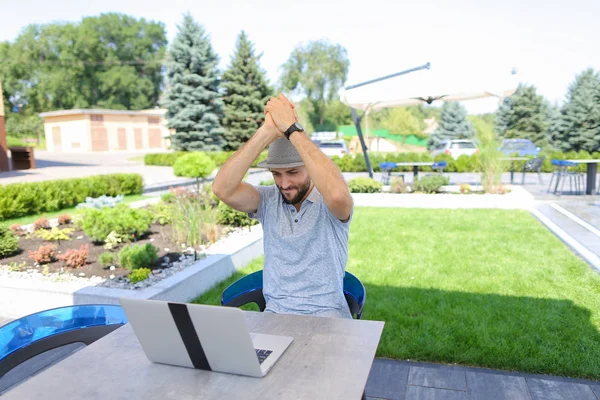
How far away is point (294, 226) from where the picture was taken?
2445 mm

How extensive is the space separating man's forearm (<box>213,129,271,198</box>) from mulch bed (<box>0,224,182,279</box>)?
2.86m

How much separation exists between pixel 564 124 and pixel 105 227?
28.6 metres

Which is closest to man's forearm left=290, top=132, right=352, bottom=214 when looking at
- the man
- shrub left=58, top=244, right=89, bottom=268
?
the man

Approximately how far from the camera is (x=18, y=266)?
5125 millimetres

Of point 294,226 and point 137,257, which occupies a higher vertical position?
point 294,226

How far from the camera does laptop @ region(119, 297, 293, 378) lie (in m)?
1.40

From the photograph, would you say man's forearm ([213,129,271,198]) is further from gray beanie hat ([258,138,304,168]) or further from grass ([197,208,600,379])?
grass ([197,208,600,379])

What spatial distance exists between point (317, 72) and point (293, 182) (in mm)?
54601

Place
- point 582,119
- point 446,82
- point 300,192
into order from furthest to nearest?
1. point 582,119
2. point 446,82
3. point 300,192

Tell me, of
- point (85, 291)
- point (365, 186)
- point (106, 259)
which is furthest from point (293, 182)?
point (365, 186)

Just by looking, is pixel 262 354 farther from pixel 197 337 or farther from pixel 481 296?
pixel 481 296

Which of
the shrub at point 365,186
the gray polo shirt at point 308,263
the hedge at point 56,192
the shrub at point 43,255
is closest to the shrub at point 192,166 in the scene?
the hedge at point 56,192

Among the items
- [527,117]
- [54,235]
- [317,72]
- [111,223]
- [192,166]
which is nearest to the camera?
[111,223]

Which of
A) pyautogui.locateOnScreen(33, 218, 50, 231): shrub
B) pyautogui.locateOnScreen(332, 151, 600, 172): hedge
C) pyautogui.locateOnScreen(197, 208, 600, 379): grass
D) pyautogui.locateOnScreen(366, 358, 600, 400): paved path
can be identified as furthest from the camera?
pyautogui.locateOnScreen(332, 151, 600, 172): hedge
